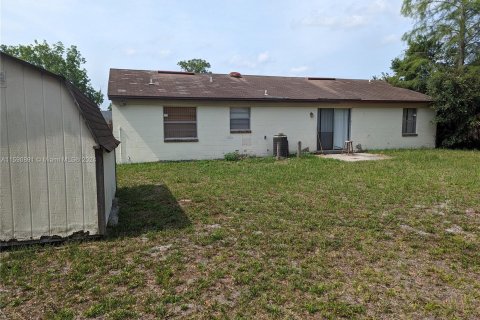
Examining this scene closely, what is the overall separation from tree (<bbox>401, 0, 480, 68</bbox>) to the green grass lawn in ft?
60.0

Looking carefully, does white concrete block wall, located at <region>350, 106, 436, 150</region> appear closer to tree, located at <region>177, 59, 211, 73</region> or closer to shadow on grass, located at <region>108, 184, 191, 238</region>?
shadow on grass, located at <region>108, 184, 191, 238</region>

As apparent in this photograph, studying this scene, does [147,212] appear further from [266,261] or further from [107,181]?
[266,261]

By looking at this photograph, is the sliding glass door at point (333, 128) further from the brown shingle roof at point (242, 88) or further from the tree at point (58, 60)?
the tree at point (58, 60)

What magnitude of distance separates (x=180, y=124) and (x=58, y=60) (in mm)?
44503

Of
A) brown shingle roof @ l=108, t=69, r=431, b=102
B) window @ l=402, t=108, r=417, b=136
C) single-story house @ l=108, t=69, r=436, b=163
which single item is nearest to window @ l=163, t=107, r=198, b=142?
single-story house @ l=108, t=69, r=436, b=163

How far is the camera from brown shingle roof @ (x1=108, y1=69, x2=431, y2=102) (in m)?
13.0

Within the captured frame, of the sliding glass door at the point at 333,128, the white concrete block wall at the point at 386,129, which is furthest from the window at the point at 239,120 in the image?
the white concrete block wall at the point at 386,129

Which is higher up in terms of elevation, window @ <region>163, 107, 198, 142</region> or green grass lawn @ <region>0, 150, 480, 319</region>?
window @ <region>163, 107, 198, 142</region>

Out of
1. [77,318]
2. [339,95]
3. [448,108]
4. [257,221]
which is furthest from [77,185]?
[448,108]

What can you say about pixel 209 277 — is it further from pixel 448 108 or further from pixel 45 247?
pixel 448 108

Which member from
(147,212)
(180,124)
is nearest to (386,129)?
(180,124)

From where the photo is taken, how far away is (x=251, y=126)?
547 inches

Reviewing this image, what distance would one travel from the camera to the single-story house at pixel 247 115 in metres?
12.5

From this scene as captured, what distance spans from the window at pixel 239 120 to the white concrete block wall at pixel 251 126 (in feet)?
0.57
